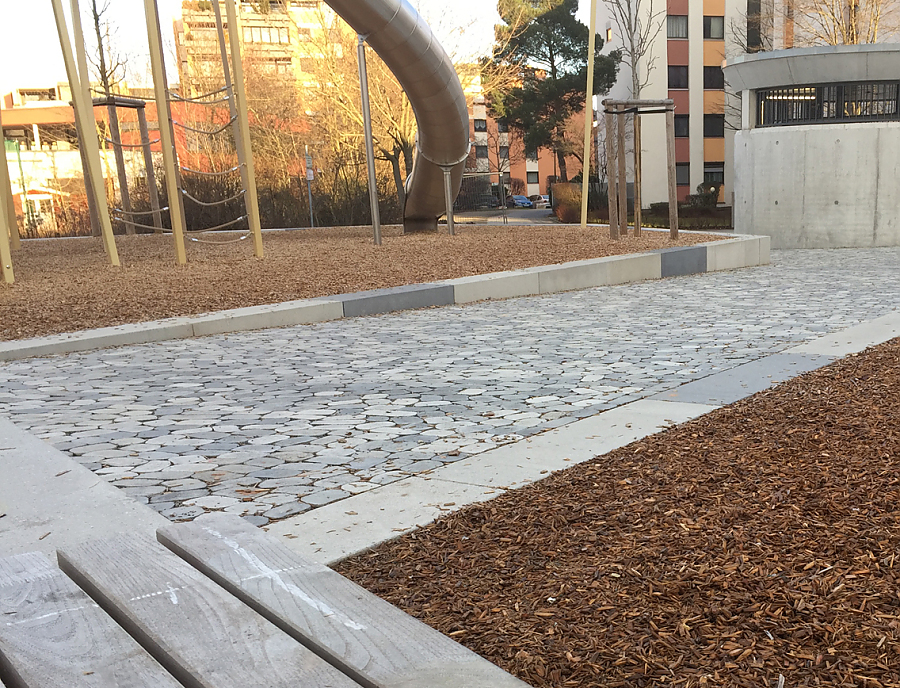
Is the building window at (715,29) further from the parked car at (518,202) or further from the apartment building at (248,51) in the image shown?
the apartment building at (248,51)

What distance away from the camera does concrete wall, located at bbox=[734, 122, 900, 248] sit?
18.8m

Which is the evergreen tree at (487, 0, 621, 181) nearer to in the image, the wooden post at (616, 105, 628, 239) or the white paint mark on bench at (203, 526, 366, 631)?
the wooden post at (616, 105, 628, 239)

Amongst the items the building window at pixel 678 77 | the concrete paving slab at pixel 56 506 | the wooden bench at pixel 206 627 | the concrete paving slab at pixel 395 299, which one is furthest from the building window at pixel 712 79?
the wooden bench at pixel 206 627

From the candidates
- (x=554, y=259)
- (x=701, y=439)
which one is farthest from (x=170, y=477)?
(x=554, y=259)

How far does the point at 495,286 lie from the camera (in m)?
11.3

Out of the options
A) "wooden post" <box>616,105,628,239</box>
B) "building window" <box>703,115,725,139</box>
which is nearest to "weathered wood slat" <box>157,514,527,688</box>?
"wooden post" <box>616,105,628,239</box>

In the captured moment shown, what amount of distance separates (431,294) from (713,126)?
42.4 meters

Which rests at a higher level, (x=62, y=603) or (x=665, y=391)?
(x=62, y=603)

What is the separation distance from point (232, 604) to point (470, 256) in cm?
1284

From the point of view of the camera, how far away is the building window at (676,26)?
154 ft

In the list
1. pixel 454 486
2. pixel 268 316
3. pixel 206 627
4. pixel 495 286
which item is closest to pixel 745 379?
pixel 454 486

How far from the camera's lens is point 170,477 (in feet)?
13.0

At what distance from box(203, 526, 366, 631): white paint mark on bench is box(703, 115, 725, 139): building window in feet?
165

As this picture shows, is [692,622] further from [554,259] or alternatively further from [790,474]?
[554,259]
